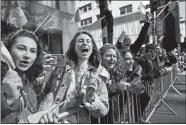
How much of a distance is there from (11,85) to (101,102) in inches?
30.5

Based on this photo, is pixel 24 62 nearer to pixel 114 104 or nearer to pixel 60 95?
pixel 60 95

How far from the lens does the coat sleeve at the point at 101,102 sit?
5.38 ft

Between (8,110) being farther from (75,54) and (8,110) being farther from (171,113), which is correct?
(171,113)

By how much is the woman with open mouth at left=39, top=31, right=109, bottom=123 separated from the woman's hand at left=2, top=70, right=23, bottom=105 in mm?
440

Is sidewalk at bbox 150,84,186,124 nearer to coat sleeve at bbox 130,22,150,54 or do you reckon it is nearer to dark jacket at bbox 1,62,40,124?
coat sleeve at bbox 130,22,150,54

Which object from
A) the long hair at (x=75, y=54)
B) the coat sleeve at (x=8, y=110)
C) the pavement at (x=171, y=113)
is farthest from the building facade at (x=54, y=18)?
the coat sleeve at (x=8, y=110)

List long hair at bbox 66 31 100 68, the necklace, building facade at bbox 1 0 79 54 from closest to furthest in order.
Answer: the necklace → long hair at bbox 66 31 100 68 → building facade at bbox 1 0 79 54

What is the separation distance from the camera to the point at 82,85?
181 cm

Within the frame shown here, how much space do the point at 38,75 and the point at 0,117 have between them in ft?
1.70

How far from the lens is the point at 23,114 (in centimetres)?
141

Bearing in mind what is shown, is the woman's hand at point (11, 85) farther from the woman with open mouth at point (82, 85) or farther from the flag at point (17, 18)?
the flag at point (17, 18)

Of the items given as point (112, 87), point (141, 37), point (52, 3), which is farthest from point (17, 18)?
point (52, 3)

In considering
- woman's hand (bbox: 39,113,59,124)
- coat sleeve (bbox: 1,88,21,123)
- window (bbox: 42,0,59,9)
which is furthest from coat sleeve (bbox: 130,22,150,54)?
window (bbox: 42,0,59,9)

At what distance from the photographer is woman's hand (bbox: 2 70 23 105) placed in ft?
4.04
